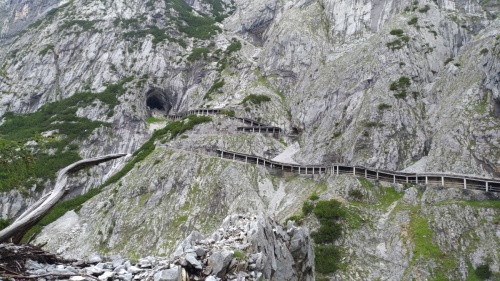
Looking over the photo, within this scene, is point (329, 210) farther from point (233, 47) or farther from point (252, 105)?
point (233, 47)

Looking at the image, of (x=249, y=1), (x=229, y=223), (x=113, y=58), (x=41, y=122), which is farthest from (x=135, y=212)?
(x=249, y=1)

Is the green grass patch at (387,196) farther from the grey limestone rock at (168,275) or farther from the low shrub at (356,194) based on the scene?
the grey limestone rock at (168,275)

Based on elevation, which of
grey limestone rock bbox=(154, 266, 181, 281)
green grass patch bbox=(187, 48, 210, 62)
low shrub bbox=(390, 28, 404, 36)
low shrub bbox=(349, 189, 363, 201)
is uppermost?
green grass patch bbox=(187, 48, 210, 62)

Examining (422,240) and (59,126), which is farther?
(59,126)

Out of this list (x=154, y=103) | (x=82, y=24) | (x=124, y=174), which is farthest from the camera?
(x=82, y=24)

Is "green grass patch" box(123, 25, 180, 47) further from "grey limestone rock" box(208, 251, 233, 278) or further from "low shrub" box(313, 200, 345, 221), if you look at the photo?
"grey limestone rock" box(208, 251, 233, 278)

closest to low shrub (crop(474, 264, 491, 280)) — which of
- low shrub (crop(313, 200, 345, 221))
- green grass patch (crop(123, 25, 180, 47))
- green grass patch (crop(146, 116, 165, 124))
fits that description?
low shrub (crop(313, 200, 345, 221))

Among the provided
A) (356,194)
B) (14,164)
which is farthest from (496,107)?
(14,164)
